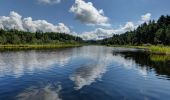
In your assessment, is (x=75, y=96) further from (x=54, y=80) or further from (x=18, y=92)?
(x=54, y=80)

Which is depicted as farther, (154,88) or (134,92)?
(154,88)

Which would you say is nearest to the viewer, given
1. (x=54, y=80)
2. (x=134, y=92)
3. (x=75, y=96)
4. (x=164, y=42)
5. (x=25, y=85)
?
(x=75, y=96)

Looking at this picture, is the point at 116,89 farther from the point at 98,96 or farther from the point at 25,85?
the point at 25,85

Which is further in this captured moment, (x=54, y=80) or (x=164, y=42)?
(x=164, y=42)

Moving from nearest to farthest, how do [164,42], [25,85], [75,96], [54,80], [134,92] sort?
[75,96]
[134,92]
[25,85]
[54,80]
[164,42]

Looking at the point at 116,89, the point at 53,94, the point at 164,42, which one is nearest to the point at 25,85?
the point at 53,94

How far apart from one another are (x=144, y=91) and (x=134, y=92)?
1503 mm

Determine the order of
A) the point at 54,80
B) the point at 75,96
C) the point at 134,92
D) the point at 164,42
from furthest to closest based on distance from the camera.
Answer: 1. the point at 164,42
2. the point at 54,80
3. the point at 134,92
4. the point at 75,96

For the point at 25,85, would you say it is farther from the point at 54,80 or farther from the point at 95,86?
the point at 95,86

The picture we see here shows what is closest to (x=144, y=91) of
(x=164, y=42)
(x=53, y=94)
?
(x=53, y=94)

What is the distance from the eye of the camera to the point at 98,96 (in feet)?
71.6

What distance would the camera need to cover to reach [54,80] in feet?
95.8

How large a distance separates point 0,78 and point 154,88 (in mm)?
19130

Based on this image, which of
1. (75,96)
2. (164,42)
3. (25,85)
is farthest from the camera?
(164,42)
